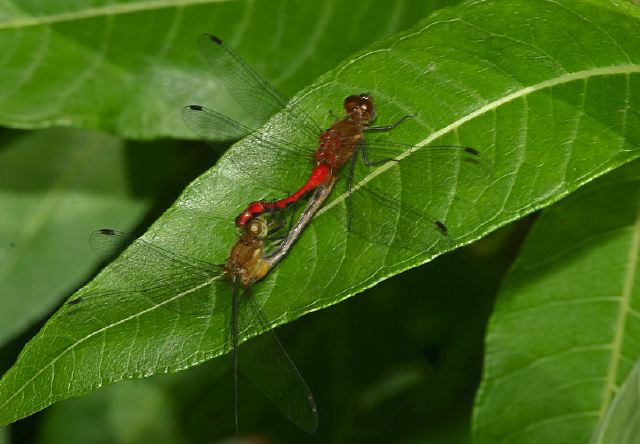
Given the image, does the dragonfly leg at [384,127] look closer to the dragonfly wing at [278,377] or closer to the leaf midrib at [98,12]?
the dragonfly wing at [278,377]

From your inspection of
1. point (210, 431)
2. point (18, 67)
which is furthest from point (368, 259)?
point (210, 431)

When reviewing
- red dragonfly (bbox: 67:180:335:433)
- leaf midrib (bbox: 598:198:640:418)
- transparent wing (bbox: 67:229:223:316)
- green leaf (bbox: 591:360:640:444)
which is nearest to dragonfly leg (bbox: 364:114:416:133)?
red dragonfly (bbox: 67:180:335:433)

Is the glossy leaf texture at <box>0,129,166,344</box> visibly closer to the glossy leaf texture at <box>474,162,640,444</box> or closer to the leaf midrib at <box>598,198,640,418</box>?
the glossy leaf texture at <box>474,162,640,444</box>

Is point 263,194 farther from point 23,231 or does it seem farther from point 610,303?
point 23,231

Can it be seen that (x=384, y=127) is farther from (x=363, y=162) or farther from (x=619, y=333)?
(x=619, y=333)

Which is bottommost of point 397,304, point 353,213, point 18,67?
point 353,213
